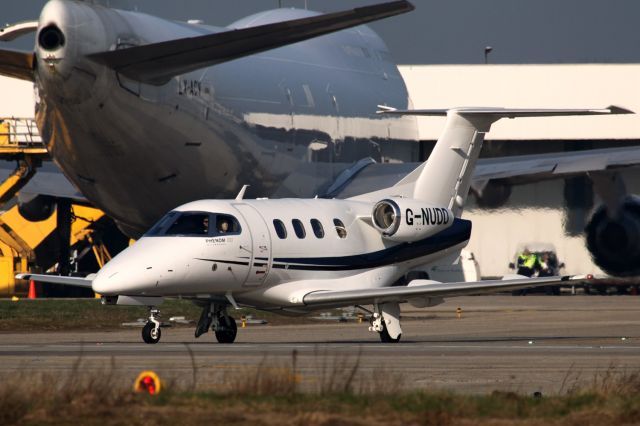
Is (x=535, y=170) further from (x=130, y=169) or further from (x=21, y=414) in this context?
(x=21, y=414)

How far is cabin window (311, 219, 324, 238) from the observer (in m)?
27.1

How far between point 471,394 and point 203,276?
10.2 meters

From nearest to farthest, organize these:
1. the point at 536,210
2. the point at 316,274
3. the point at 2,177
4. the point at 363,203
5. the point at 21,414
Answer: the point at 21,414
the point at 316,274
the point at 363,203
the point at 2,177
the point at 536,210

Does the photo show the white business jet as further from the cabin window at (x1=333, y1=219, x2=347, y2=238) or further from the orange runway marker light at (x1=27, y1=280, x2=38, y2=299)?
the orange runway marker light at (x1=27, y1=280, x2=38, y2=299)

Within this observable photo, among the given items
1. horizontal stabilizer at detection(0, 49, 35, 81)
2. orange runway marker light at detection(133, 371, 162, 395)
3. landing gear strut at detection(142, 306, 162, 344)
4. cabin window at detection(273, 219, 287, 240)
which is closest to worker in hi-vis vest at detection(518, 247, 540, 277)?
horizontal stabilizer at detection(0, 49, 35, 81)

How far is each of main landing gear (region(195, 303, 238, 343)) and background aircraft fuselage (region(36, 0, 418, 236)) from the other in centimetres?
640

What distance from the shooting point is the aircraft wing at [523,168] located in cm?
3928

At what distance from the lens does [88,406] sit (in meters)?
13.1

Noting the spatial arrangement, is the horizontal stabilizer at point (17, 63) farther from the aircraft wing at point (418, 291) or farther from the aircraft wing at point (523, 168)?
the aircraft wing at point (523, 168)

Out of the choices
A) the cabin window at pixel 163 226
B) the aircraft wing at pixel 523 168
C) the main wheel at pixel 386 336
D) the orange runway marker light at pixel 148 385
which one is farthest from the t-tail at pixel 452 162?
the orange runway marker light at pixel 148 385

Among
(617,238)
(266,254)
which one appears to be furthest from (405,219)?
(617,238)

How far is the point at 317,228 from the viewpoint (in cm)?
2722

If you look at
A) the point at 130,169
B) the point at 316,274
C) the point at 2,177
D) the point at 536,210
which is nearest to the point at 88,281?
the point at 316,274

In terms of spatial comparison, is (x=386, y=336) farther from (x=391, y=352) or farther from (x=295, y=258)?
(x=391, y=352)
